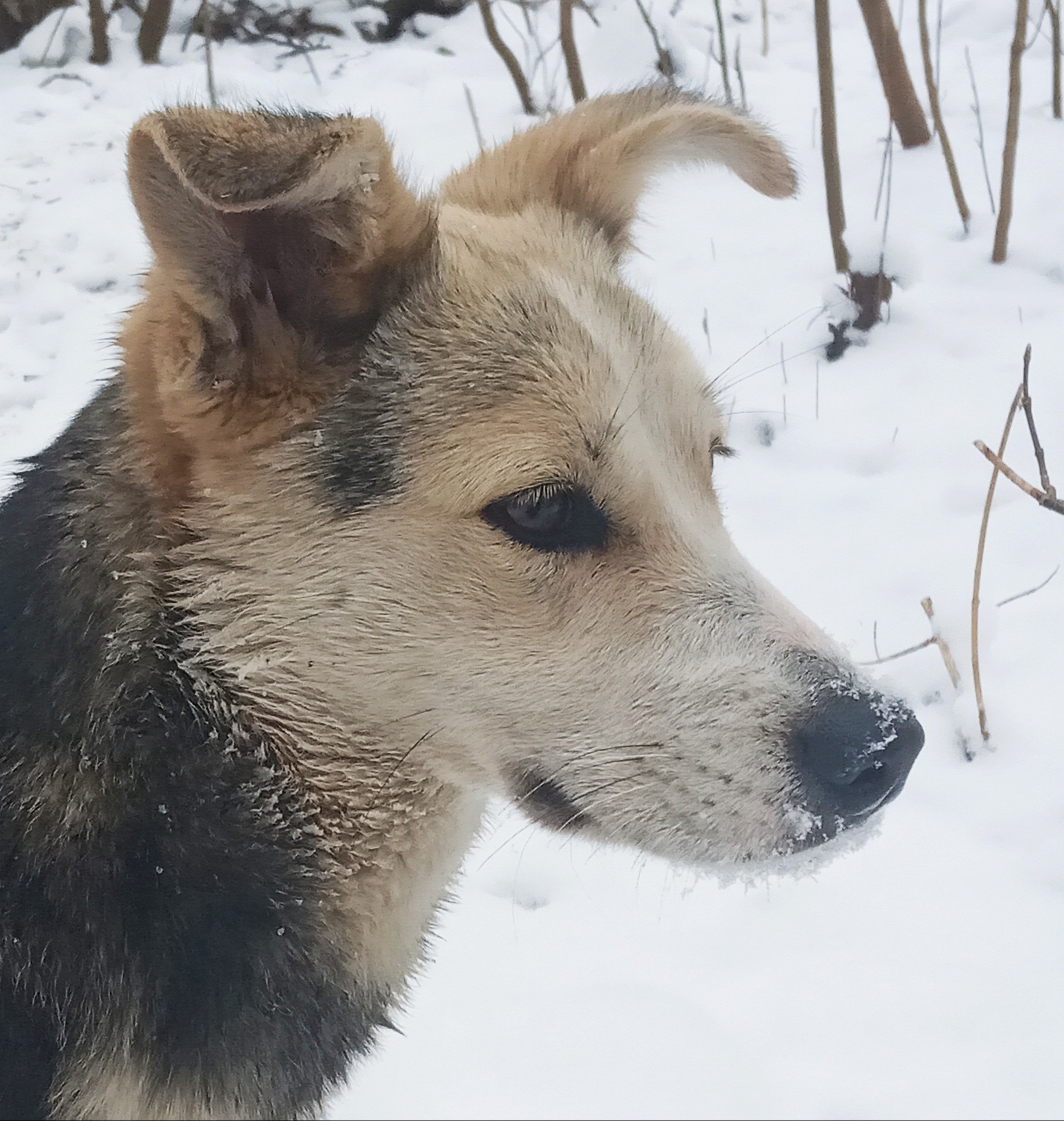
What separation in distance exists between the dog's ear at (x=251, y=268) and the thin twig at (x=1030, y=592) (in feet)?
7.08

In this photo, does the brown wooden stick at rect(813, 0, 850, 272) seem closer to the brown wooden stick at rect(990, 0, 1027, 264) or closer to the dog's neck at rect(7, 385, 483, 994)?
the brown wooden stick at rect(990, 0, 1027, 264)

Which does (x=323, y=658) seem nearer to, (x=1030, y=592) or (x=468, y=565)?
(x=468, y=565)

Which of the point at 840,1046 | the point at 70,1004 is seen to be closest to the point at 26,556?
the point at 70,1004

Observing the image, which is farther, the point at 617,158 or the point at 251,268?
the point at 617,158

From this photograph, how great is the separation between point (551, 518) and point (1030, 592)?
6.57 feet

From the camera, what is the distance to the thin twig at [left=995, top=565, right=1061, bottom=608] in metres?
3.03

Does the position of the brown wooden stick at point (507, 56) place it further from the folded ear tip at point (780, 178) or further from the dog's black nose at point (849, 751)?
the dog's black nose at point (849, 751)

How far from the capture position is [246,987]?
1592mm

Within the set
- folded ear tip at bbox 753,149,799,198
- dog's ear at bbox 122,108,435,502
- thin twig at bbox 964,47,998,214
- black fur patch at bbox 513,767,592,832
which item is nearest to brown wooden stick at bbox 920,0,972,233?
thin twig at bbox 964,47,998,214

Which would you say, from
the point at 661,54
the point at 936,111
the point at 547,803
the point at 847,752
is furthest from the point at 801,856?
the point at 661,54

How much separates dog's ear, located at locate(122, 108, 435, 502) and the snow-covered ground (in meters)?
0.43

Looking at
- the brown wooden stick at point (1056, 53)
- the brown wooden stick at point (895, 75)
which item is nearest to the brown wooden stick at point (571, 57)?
the brown wooden stick at point (895, 75)

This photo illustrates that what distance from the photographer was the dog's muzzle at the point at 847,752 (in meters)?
1.53

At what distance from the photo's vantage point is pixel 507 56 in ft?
18.4
